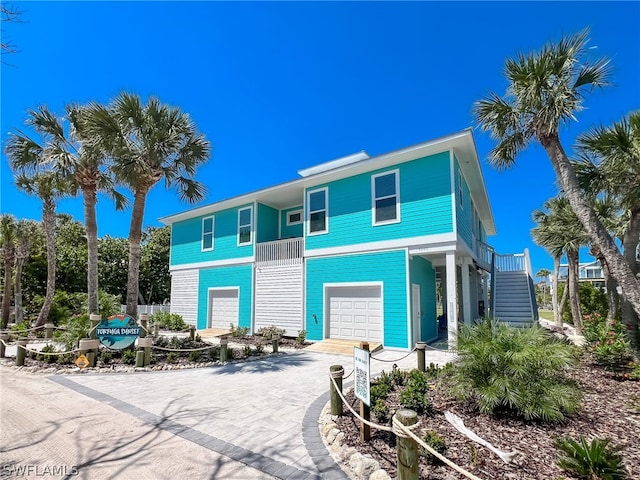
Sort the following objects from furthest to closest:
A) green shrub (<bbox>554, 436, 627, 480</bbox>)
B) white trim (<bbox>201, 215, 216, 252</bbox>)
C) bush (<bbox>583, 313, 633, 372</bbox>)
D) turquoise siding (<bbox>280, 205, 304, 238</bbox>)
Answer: white trim (<bbox>201, 215, 216, 252</bbox>), turquoise siding (<bbox>280, 205, 304, 238</bbox>), bush (<bbox>583, 313, 633, 372</bbox>), green shrub (<bbox>554, 436, 627, 480</bbox>)

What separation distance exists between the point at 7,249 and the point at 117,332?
50.0 feet

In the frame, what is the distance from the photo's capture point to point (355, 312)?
1241 centimetres

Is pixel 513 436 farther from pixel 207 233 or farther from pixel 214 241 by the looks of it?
pixel 207 233

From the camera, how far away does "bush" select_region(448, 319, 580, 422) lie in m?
4.31

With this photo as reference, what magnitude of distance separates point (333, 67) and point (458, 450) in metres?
13.6

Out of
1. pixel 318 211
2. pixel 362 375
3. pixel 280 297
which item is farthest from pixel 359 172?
pixel 362 375

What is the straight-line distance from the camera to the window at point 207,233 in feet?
59.2

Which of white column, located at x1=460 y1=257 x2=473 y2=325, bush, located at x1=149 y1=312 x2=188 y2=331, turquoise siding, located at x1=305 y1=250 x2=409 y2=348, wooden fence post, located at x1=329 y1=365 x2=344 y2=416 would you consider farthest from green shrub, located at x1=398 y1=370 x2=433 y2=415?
bush, located at x1=149 y1=312 x2=188 y2=331

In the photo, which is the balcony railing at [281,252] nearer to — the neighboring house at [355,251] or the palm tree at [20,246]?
the neighboring house at [355,251]

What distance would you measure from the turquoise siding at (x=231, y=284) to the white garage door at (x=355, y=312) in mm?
4559

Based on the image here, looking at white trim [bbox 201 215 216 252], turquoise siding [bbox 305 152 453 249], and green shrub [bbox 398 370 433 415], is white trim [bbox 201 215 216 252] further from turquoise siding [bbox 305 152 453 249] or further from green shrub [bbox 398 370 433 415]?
green shrub [bbox 398 370 433 415]

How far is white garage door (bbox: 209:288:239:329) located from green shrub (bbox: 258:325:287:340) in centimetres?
270

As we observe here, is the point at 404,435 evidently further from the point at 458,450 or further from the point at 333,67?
the point at 333,67

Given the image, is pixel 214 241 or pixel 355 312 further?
pixel 214 241
